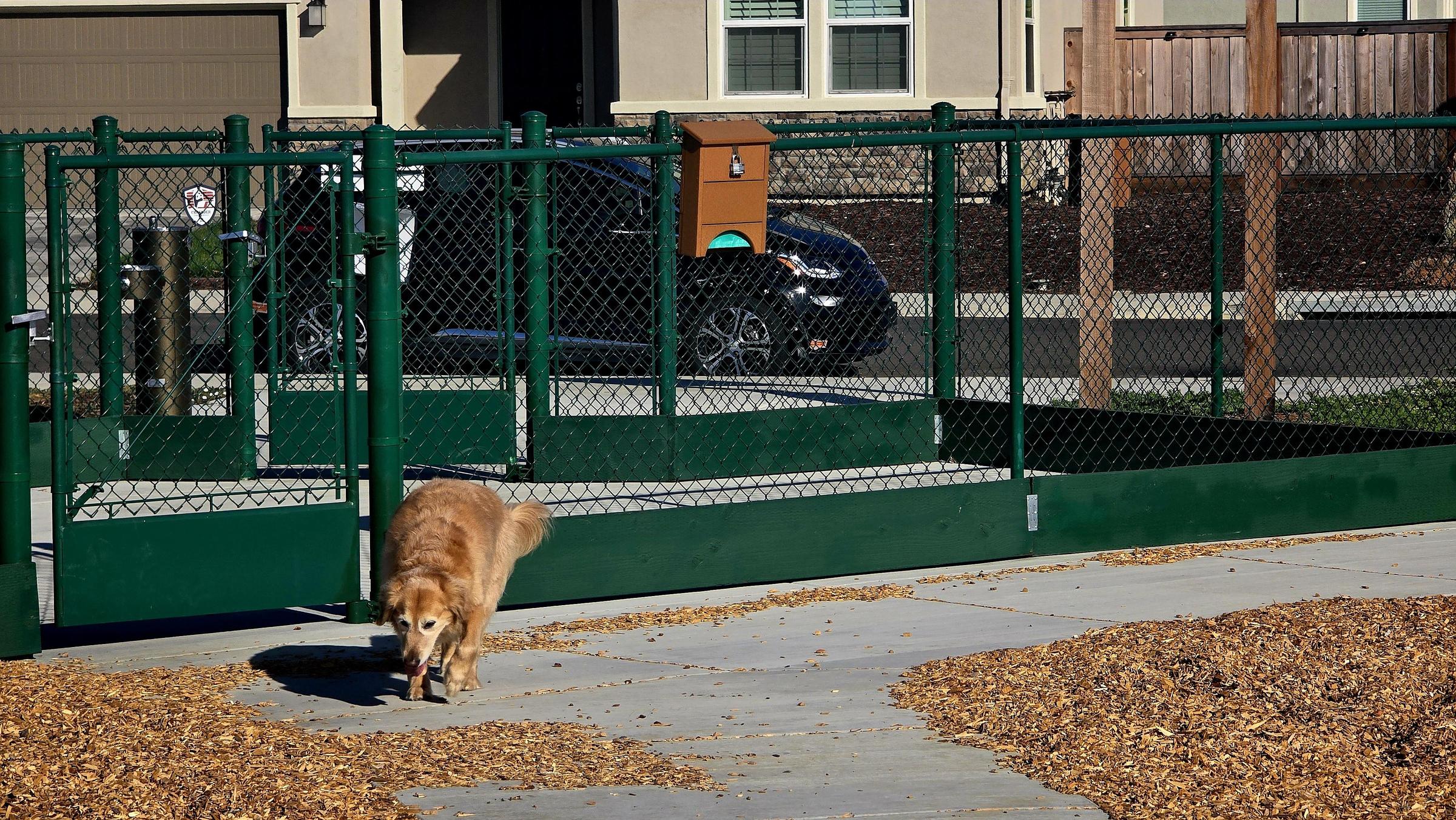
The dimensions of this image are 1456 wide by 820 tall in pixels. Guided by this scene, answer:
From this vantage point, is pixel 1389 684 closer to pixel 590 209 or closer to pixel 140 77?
pixel 590 209

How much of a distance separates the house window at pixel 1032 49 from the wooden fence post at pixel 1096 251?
12.5 m

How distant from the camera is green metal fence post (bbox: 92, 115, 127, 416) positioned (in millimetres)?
8523

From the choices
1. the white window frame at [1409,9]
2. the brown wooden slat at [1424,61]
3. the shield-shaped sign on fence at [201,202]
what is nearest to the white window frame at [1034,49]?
the brown wooden slat at [1424,61]

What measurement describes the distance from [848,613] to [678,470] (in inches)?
101

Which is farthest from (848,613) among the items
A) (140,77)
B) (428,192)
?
(140,77)

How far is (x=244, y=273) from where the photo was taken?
30.2 feet

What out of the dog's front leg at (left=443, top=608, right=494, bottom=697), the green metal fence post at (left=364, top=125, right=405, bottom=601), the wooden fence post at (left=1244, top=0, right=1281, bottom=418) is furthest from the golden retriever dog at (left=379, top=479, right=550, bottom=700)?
the wooden fence post at (left=1244, top=0, right=1281, bottom=418)

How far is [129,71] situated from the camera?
24188mm

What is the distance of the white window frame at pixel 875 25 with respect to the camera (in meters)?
22.0

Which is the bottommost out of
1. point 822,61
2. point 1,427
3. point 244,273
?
point 1,427

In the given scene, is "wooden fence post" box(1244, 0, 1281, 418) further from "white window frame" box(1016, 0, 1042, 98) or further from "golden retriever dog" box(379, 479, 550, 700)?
"white window frame" box(1016, 0, 1042, 98)

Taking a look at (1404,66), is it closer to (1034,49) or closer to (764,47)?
(1034,49)

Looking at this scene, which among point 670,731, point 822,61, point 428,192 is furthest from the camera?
point 822,61

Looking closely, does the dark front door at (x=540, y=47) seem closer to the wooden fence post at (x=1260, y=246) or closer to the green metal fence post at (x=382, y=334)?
the wooden fence post at (x=1260, y=246)
